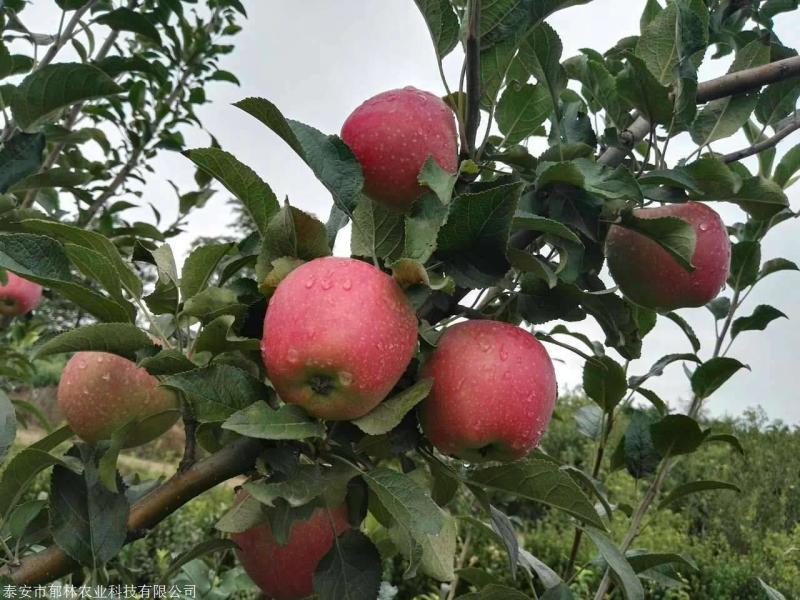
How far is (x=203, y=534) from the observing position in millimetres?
4027

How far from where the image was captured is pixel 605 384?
1217 mm

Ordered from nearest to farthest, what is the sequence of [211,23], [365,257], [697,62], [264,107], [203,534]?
[264,107]
[365,257]
[697,62]
[211,23]
[203,534]

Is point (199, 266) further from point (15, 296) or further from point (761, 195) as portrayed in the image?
point (15, 296)

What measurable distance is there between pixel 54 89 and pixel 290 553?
0.81 metres

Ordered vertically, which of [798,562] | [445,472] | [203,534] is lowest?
[203,534]

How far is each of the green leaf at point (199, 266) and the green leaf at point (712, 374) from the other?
0.85 meters

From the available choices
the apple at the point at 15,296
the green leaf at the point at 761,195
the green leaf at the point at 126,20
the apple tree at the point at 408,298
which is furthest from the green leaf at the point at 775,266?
the apple at the point at 15,296

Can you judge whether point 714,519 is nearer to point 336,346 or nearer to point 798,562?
point 798,562

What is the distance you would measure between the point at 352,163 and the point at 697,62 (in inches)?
16.6

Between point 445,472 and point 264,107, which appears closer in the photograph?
point 264,107

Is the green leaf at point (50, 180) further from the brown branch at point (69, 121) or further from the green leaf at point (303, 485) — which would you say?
the green leaf at point (303, 485)

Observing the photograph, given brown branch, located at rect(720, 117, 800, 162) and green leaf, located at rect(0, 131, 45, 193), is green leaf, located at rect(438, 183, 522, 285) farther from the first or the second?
green leaf, located at rect(0, 131, 45, 193)

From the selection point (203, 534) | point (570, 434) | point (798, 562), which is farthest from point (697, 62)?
point (570, 434)

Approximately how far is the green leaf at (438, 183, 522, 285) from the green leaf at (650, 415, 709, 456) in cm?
67
